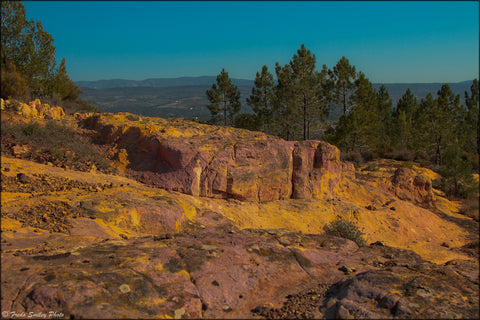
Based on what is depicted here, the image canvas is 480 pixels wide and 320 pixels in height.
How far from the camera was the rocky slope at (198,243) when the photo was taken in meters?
5.43

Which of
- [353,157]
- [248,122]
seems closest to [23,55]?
[248,122]

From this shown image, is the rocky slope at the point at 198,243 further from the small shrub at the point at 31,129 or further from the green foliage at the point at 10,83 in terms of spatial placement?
the green foliage at the point at 10,83

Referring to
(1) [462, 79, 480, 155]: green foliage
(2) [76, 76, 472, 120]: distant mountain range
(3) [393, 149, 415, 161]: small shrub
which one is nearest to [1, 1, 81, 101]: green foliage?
(2) [76, 76, 472, 120]: distant mountain range

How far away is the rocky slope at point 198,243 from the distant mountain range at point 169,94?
8454 millimetres

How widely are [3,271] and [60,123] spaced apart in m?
8.71

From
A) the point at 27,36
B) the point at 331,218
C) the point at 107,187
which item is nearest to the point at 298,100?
the point at 331,218

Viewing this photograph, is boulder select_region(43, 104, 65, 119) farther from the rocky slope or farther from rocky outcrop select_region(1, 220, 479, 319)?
rocky outcrop select_region(1, 220, 479, 319)

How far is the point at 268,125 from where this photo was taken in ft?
103

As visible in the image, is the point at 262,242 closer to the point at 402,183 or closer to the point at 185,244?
the point at 185,244

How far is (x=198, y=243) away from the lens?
24.3 feet

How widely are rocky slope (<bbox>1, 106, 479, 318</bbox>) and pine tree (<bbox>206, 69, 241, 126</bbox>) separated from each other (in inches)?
745

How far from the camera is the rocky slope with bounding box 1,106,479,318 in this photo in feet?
17.8

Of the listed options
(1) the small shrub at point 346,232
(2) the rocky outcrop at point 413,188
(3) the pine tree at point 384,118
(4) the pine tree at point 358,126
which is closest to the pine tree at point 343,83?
(4) the pine tree at point 358,126

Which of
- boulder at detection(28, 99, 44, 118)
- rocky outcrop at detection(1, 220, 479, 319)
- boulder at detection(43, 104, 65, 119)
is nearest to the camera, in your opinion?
rocky outcrop at detection(1, 220, 479, 319)
